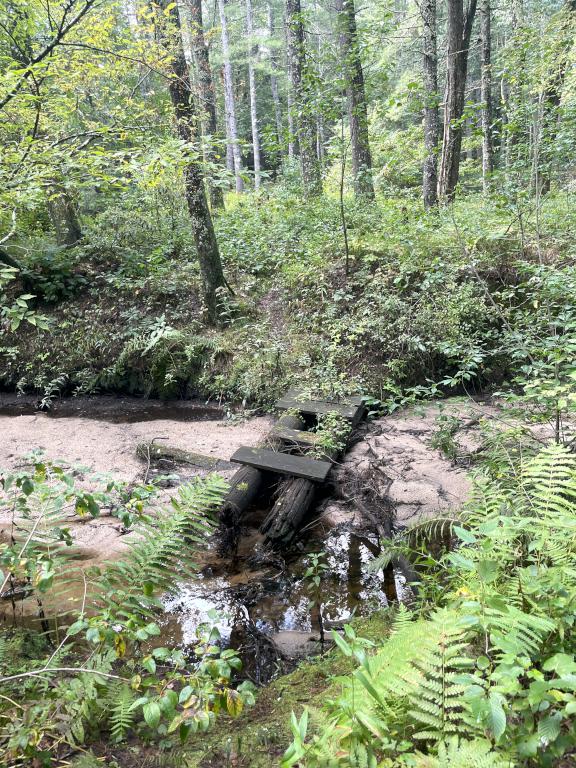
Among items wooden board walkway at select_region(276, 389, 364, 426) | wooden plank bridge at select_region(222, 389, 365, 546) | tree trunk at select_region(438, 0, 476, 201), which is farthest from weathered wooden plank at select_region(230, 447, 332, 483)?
tree trunk at select_region(438, 0, 476, 201)

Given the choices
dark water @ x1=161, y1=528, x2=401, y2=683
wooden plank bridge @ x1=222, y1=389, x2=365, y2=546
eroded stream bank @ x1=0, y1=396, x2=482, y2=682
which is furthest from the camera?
wooden plank bridge @ x1=222, y1=389, x2=365, y2=546

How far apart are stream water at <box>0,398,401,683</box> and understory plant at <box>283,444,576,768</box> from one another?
152 centimetres

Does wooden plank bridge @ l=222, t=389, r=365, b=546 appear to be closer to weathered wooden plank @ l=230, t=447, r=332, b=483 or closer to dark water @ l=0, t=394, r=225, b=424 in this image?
weathered wooden plank @ l=230, t=447, r=332, b=483

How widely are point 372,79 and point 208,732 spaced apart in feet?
29.2

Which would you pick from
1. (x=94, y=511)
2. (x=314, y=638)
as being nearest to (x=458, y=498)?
(x=314, y=638)

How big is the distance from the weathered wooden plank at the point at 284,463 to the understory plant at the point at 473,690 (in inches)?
113

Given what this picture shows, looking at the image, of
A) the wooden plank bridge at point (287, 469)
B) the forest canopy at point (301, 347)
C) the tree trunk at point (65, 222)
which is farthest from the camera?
the tree trunk at point (65, 222)

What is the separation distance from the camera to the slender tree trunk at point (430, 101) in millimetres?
9195

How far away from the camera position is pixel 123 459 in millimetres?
6035

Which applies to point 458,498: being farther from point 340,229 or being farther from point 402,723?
point 340,229

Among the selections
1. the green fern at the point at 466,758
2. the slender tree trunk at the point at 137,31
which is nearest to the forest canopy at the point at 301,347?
the green fern at the point at 466,758

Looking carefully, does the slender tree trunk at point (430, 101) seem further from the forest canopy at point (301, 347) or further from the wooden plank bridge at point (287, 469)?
the wooden plank bridge at point (287, 469)

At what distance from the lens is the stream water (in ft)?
10.7

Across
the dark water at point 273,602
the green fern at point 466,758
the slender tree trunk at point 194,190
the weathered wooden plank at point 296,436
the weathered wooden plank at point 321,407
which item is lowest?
the dark water at point 273,602
